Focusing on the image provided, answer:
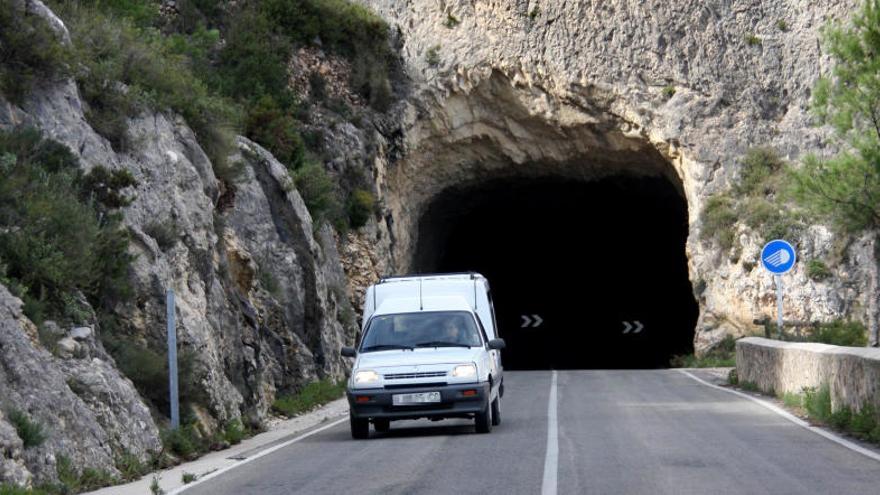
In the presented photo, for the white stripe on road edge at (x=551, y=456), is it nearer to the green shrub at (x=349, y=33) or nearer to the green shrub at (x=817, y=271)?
the green shrub at (x=817, y=271)

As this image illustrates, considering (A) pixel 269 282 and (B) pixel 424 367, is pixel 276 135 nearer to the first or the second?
(A) pixel 269 282

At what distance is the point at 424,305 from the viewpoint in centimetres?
1970

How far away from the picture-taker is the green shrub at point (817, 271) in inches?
1575

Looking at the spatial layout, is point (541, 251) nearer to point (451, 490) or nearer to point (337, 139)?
point (337, 139)

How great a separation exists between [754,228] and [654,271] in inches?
653

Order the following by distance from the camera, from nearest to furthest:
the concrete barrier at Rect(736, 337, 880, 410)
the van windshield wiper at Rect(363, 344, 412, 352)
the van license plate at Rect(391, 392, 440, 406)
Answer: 1. the concrete barrier at Rect(736, 337, 880, 410)
2. the van license plate at Rect(391, 392, 440, 406)
3. the van windshield wiper at Rect(363, 344, 412, 352)

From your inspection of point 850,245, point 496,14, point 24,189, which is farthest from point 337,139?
point 24,189

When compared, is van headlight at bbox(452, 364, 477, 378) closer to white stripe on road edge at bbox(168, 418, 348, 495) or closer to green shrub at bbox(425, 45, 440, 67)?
white stripe on road edge at bbox(168, 418, 348, 495)

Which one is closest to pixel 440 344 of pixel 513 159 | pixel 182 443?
pixel 182 443

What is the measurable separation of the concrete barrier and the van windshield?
5093mm

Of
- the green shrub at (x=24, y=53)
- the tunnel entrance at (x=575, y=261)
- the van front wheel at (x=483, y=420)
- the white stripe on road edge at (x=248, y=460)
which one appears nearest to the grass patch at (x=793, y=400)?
the van front wheel at (x=483, y=420)

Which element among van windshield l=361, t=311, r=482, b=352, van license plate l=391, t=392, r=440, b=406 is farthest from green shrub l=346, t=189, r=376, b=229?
van license plate l=391, t=392, r=440, b=406

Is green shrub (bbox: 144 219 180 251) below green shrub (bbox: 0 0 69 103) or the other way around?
below

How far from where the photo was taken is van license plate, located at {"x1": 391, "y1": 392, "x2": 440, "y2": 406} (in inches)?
689
